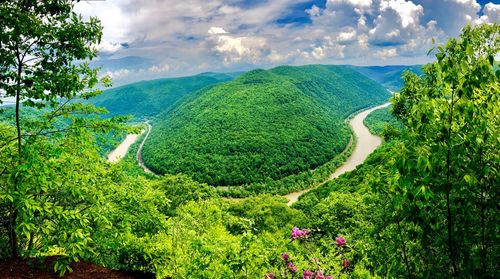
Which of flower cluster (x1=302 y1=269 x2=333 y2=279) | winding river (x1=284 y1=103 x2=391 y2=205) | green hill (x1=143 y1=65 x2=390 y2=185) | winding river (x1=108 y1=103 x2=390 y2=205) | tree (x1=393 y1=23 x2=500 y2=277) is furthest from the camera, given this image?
green hill (x1=143 y1=65 x2=390 y2=185)

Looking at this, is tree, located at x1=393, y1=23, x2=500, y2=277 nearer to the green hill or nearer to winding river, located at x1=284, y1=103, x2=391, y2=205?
winding river, located at x1=284, y1=103, x2=391, y2=205

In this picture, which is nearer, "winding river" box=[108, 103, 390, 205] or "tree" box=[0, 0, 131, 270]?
"tree" box=[0, 0, 131, 270]

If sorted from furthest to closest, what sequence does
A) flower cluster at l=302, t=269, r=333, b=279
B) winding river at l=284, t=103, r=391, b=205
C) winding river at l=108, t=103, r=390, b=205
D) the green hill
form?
the green hill → winding river at l=108, t=103, r=390, b=205 → winding river at l=284, t=103, r=391, b=205 → flower cluster at l=302, t=269, r=333, b=279

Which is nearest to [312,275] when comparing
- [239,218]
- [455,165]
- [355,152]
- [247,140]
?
[239,218]

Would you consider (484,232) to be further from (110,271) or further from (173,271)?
(110,271)

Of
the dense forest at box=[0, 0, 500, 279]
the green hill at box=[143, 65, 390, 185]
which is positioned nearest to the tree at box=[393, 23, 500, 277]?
the dense forest at box=[0, 0, 500, 279]

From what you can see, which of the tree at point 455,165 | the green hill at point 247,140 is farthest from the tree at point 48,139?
the green hill at point 247,140
